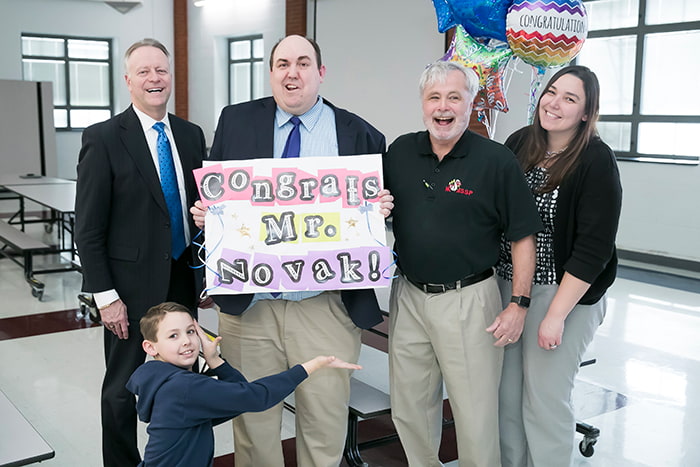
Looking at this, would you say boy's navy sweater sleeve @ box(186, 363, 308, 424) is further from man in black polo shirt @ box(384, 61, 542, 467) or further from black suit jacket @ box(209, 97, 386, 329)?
man in black polo shirt @ box(384, 61, 542, 467)

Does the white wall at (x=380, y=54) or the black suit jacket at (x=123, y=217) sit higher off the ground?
the white wall at (x=380, y=54)

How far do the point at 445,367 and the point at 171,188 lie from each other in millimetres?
1078

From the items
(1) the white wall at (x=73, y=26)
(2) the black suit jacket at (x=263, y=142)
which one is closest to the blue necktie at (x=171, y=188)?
(2) the black suit jacket at (x=263, y=142)

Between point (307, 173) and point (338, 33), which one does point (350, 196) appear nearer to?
point (307, 173)

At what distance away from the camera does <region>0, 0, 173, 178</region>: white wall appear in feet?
42.1

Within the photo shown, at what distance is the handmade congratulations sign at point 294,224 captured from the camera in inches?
82.7

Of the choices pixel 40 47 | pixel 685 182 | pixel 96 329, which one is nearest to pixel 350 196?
pixel 96 329

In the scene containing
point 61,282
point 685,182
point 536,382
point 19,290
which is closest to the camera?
point 536,382

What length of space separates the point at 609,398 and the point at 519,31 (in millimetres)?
1972

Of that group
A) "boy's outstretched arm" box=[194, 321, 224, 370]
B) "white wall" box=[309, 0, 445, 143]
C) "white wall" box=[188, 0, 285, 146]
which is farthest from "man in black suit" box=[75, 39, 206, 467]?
"white wall" box=[188, 0, 285, 146]

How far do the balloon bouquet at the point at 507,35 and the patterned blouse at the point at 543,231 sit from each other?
39.7 inches

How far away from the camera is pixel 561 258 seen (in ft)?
7.11

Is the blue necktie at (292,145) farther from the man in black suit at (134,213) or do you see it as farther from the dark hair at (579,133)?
the dark hair at (579,133)

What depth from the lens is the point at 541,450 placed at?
2.29m
